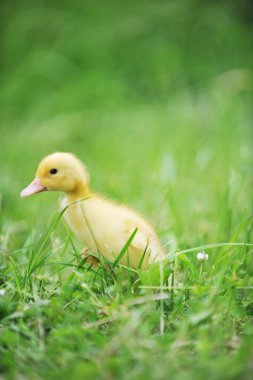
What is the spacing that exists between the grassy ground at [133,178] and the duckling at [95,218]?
0.09 metres

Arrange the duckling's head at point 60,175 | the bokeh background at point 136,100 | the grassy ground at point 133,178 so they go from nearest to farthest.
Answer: the grassy ground at point 133,178, the duckling's head at point 60,175, the bokeh background at point 136,100

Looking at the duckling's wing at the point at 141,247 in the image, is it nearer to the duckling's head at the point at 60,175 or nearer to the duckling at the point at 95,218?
the duckling at the point at 95,218

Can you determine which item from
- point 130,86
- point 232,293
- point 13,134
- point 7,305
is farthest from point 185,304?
point 130,86

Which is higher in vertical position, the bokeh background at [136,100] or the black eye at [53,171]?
the bokeh background at [136,100]

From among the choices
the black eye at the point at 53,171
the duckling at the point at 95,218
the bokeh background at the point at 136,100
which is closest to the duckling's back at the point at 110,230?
the duckling at the point at 95,218

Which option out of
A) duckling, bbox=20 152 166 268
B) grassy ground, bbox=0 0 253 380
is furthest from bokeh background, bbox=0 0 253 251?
duckling, bbox=20 152 166 268

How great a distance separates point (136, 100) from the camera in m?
6.13

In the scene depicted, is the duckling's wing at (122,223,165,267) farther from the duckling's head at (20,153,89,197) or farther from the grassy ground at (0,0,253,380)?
Answer: the duckling's head at (20,153,89,197)

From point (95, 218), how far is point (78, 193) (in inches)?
7.1

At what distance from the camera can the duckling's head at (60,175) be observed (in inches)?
96.3

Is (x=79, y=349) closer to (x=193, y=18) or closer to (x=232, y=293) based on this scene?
(x=232, y=293)

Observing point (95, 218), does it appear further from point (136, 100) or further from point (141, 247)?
point (136, 100)

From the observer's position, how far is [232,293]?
2.10m

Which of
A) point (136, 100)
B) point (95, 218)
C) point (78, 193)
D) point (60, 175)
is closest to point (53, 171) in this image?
point (60, 175)
